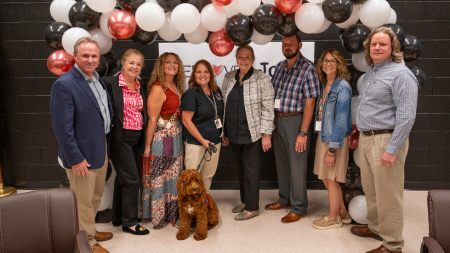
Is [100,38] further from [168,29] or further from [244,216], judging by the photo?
[244,216]

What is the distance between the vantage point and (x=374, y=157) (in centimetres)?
241

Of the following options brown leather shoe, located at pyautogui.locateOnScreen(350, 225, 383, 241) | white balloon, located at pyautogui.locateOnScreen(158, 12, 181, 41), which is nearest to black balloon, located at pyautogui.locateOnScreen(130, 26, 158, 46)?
white balloon, located at pyautogui.locateOnScreen(158, 12, 181, 41)

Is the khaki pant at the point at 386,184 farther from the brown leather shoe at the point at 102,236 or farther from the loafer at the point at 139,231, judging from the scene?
the brown leather shoe at the point at 102,236

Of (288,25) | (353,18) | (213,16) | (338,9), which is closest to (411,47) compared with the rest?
(353,18)

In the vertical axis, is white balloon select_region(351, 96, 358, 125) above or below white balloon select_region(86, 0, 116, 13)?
below

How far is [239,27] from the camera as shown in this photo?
2605 millimetres

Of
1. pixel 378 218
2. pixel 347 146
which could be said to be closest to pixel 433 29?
pixel 347 146

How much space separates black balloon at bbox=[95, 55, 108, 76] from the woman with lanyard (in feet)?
2.38

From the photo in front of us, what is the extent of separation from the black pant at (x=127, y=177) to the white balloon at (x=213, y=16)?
1056mm

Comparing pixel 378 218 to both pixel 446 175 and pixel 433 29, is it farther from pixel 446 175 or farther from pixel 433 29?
pixel 433 29

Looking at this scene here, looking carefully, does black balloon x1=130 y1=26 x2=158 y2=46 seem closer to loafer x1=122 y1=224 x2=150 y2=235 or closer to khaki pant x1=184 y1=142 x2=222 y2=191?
khaki pant x1=184 y1=142 x2=222 y2=191

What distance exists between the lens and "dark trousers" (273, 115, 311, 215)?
3025mm

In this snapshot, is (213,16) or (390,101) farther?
Answer: (213,16)

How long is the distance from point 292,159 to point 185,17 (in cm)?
156
